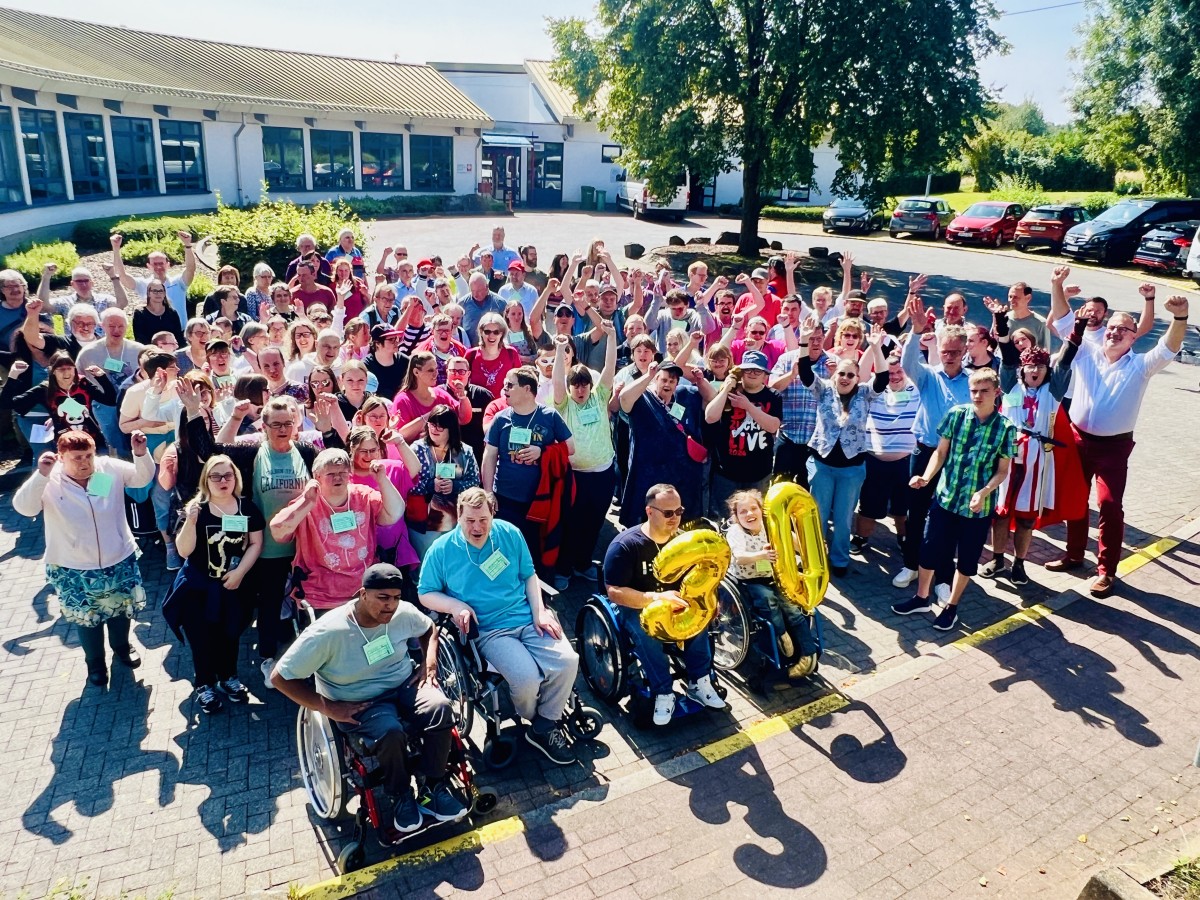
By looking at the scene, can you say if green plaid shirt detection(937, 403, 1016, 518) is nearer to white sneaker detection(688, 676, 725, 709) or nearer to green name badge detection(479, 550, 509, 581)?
white sneaker detection(688, 676, 725, 709)

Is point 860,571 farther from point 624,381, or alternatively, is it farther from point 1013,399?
point 624,381

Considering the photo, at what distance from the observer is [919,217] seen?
32156 mm

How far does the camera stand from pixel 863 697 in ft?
19.1

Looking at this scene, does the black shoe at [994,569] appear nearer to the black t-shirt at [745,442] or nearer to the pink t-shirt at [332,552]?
the black t-shirt at [745,442]

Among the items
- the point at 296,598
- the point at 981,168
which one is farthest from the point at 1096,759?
the point at 981,168

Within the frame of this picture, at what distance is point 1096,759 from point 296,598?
5.13 meters

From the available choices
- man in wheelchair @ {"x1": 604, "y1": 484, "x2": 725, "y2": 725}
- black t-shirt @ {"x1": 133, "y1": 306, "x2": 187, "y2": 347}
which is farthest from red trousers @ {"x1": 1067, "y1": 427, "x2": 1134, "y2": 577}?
black t-shirt @ {"x1": 133, "y1": 306, "x2": 187, "y2": 347}

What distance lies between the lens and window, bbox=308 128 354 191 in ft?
106

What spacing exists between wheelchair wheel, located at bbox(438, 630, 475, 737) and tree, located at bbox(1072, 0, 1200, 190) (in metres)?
31.5

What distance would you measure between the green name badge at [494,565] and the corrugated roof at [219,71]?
1759cm

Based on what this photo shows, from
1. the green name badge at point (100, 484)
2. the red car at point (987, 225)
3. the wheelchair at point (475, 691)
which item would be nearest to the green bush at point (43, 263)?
the green name badge at point (100, 484)

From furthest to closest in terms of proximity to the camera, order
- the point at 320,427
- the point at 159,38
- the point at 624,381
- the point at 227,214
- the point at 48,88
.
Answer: the point at 159,38 < the point at 48,88 < the point at 227,214 < the point at 624,381 < the point at 320,427

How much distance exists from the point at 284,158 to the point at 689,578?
3102 cm

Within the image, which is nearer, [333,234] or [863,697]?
[863,697]
